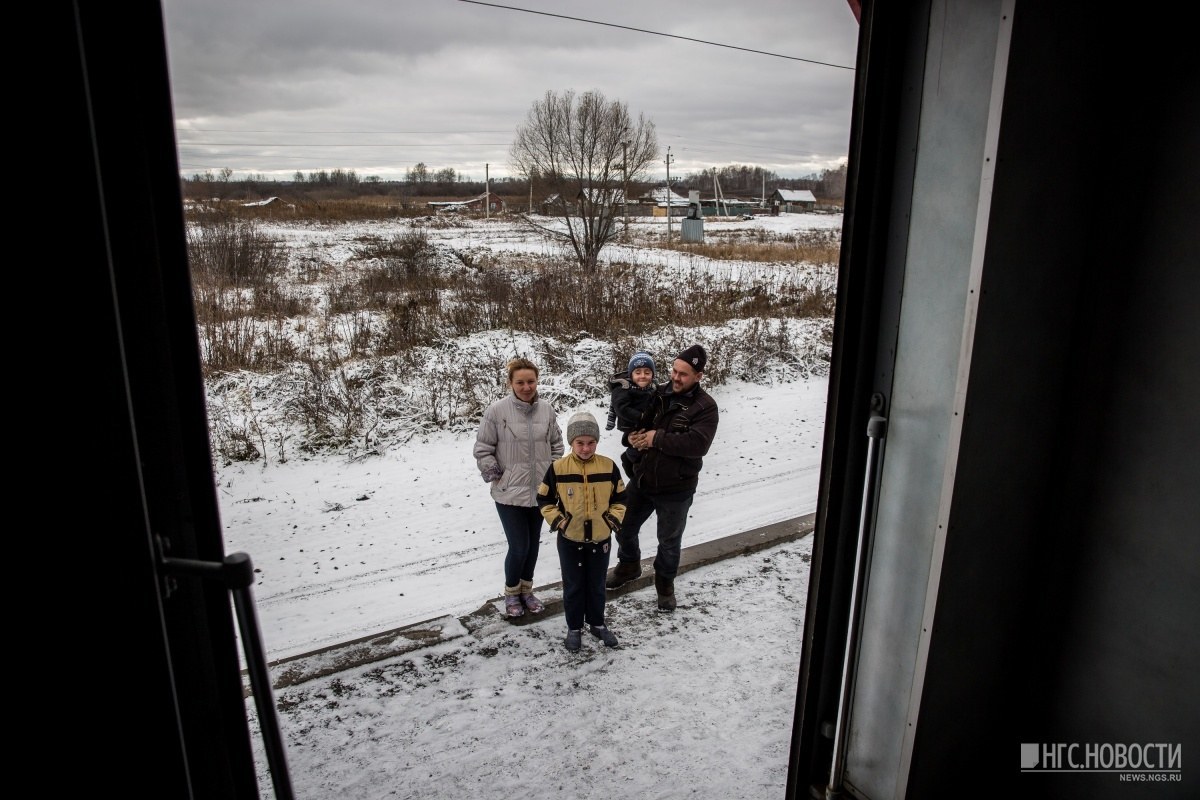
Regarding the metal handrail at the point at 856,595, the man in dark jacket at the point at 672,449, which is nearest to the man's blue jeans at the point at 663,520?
the man in dark jacket at the point at 672,449

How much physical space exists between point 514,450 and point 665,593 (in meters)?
1.26

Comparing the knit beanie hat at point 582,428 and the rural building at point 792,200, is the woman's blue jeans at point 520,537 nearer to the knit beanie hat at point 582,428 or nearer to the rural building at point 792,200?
the knit beanie hat at point 582,428

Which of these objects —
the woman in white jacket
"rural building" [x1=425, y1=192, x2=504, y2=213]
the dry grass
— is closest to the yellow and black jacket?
the woman in white jacket

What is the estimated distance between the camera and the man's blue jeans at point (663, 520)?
4176mm

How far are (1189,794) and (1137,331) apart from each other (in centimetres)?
115

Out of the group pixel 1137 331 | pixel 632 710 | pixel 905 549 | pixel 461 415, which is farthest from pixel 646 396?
pixel 461 415

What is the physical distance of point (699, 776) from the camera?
9.87 ft

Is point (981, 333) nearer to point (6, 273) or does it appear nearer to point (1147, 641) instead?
point (1147, 641)

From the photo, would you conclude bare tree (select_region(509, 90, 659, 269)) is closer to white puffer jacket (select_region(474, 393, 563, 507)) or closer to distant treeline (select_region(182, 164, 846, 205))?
distant treeline (select_region(182, 164, 846, 205))

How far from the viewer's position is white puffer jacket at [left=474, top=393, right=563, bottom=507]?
3992mm

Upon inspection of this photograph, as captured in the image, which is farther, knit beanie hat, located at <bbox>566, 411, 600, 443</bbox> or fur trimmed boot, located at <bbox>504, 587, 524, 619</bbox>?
fur trimmed boot, located at <bbox>504, 587, 524, 619</bbox>

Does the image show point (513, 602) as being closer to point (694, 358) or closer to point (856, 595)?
point (694, 358)

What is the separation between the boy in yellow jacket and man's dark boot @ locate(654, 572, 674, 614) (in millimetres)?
567

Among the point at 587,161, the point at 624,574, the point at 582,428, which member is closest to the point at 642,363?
the point at 582,428
